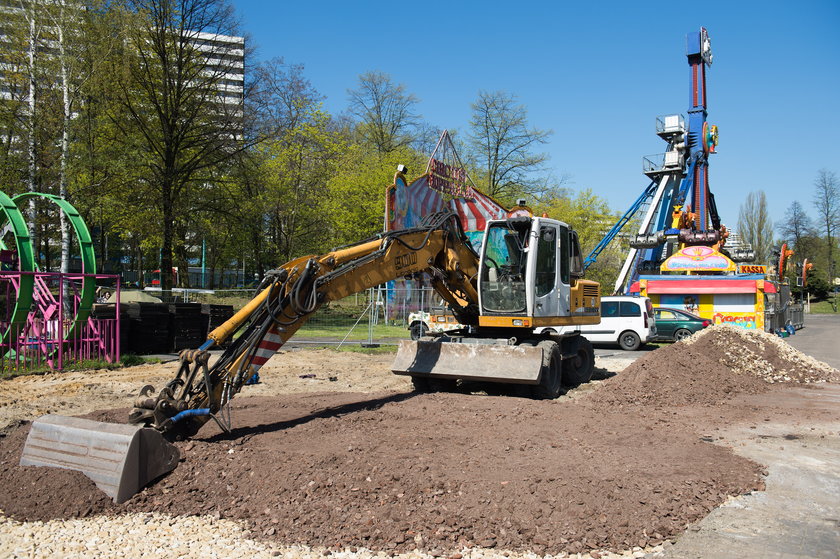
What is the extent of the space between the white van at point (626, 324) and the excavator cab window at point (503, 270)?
36.4 feet

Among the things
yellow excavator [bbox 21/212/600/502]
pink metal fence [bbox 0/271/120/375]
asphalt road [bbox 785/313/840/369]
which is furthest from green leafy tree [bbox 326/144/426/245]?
yellow excavator [bbox 21/212/600/502]

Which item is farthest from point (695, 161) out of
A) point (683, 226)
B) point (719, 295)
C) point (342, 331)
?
point (342, 331)

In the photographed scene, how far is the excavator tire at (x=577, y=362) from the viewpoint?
1226cm

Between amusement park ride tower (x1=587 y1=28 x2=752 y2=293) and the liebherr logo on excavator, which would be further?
amusement park ride tower (x1=587 y1=28 x2=752 y2=293)

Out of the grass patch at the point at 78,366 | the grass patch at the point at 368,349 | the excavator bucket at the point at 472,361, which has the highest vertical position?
the excavator bucket at the point at 472,361

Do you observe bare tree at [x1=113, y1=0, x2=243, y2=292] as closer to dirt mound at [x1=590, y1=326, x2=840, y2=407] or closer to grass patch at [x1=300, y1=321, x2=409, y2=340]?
grass patch at [x1=300, y1=321, x2=409, y2=340]

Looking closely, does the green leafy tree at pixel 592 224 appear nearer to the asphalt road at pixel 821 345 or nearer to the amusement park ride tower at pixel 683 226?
the amusement park ride tower at pixel 683 226

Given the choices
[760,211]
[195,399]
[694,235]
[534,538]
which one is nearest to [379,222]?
[694,235]

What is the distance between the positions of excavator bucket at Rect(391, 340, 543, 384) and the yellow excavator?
17mm

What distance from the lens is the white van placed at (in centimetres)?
2150

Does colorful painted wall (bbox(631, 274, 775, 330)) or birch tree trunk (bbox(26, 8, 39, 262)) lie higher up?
birch tree trunk (bbox(26, 8, 39, 262))

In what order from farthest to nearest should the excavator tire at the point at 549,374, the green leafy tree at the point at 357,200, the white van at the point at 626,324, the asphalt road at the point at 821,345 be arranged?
the green leafy tree at the point at 357,200 < the white van at the point at 626,324 < the asphalt road at the point at 821,345 < the excavator tire at the point at 549,374

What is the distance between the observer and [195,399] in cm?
680

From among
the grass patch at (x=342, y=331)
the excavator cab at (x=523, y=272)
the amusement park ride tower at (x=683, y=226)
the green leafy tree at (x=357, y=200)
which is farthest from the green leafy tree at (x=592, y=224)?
the excavator cab at (x=523, y=272)
